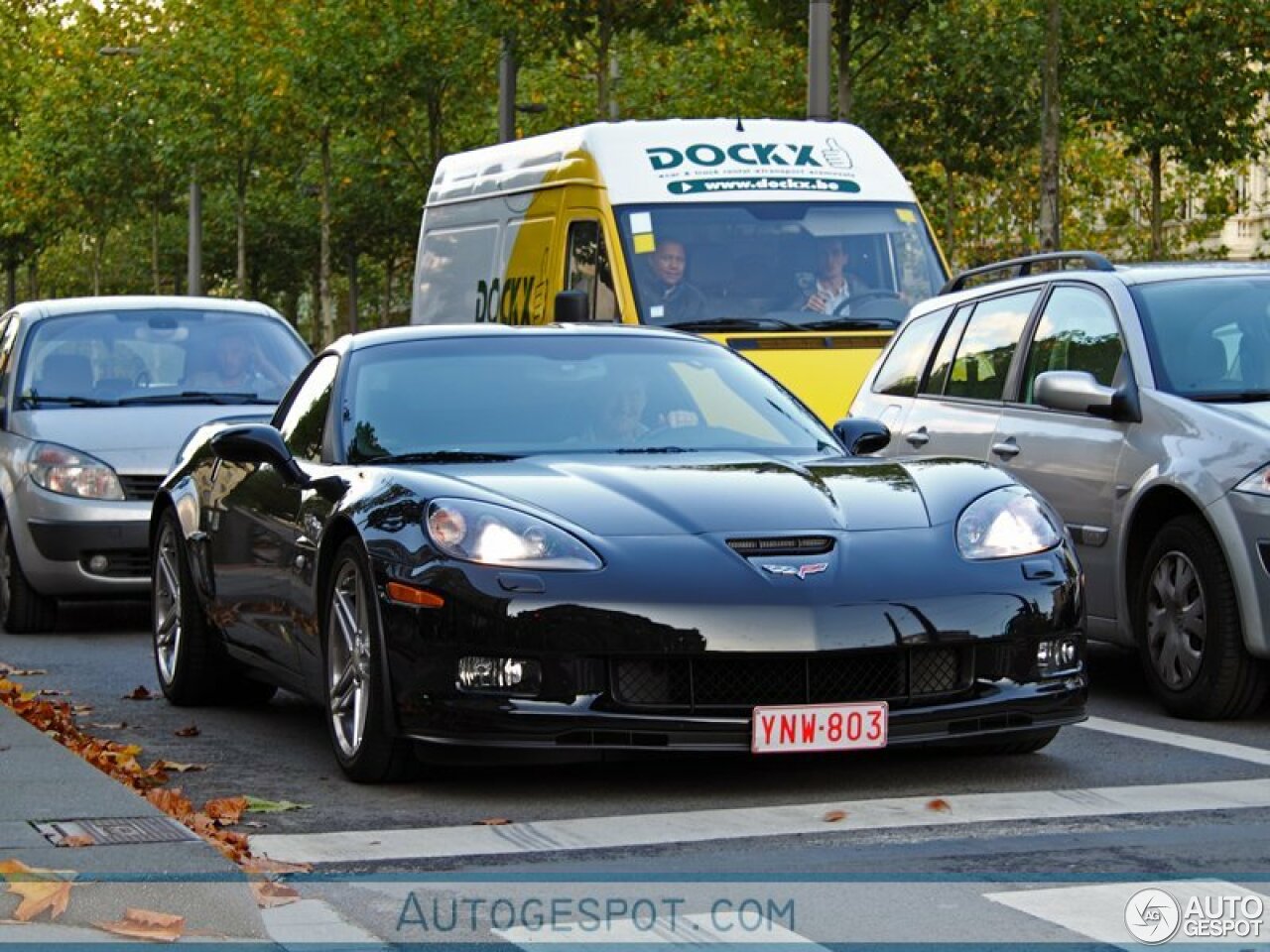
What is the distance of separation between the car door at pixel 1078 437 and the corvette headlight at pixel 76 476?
4.77 m

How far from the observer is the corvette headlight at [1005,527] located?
299 inches

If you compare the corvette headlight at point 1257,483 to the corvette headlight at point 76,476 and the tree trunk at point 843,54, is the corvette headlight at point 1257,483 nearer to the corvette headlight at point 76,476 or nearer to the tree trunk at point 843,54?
the corvette headlight at point 76,476

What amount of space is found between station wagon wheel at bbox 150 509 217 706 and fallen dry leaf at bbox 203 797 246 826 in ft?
8.58

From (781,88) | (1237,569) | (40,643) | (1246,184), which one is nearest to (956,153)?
(781,88)

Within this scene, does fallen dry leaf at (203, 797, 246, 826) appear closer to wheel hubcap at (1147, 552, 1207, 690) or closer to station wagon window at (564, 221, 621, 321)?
wheel hubcap at (1147, 552, 1207, 690)

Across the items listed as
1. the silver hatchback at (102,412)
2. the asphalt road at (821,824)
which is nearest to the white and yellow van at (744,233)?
the silver hatchback at (102,412)

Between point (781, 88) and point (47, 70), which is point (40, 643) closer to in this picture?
point (781, 88)

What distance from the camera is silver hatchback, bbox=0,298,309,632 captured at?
13.3 metres

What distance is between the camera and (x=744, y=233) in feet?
55.0

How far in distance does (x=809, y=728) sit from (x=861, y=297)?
31.2ft

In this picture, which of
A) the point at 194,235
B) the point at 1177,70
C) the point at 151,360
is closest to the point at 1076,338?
the point at 151,360

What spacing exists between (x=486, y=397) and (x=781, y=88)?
100ft

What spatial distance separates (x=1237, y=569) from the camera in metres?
8.95

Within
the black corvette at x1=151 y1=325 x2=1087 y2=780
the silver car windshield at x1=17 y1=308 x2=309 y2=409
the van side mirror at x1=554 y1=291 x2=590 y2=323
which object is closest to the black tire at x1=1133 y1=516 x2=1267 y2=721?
the black corvette at x1=151 y1=325 x2=1087 y2=780
